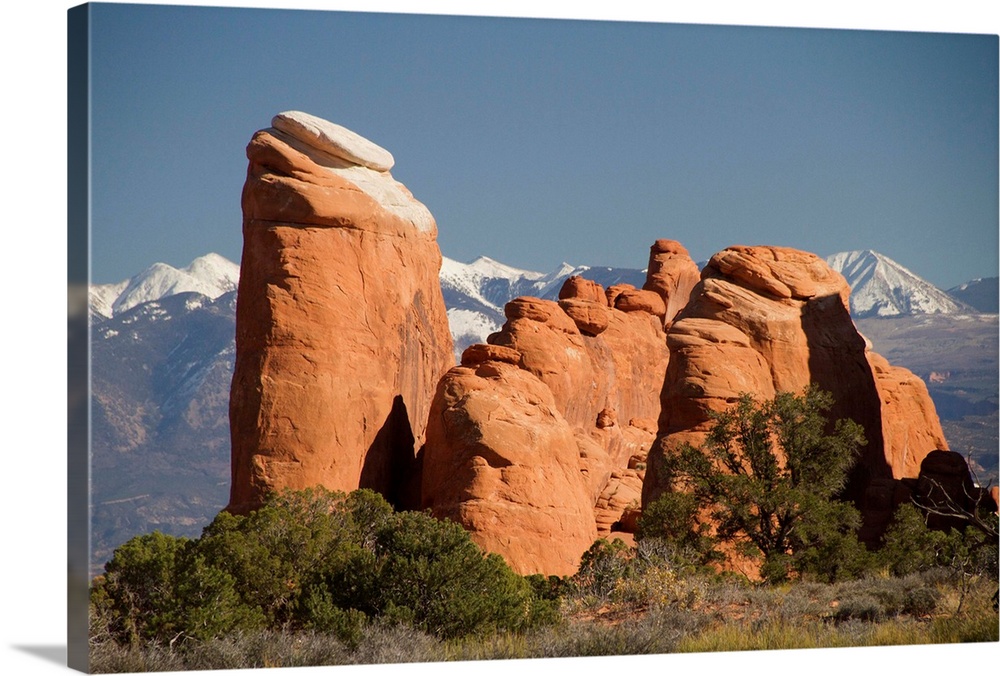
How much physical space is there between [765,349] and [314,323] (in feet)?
33.0

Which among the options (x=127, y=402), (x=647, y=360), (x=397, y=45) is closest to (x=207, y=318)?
(x=127, y=402)

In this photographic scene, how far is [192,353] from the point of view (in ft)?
332

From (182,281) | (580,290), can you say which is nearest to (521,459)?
(580,290)

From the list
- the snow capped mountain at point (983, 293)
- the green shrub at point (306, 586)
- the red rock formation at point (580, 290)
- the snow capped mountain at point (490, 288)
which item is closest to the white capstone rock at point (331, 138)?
the green shrub at point (306, 586)

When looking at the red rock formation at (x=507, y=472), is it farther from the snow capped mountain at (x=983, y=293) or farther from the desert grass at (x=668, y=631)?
the snow capped mountain at (x=983, y=293)

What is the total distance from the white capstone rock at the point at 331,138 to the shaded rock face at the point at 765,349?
8.08m

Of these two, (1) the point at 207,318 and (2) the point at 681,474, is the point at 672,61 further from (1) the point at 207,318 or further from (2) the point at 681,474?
(1) the point at 207,318

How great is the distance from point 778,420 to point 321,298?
10.8 metres

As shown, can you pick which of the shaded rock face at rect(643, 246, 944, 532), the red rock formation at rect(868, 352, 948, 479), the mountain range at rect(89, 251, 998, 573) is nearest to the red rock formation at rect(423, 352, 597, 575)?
the shaded rock face at rect(643, 246, 944, 532)

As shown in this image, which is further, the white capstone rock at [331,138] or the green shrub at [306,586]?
the white capstone rock at [331,138]

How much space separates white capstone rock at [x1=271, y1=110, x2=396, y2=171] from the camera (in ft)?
113

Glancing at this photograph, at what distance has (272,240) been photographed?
34.3 m

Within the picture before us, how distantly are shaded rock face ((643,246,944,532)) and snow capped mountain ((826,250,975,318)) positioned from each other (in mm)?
1893

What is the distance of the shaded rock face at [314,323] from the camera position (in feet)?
112
